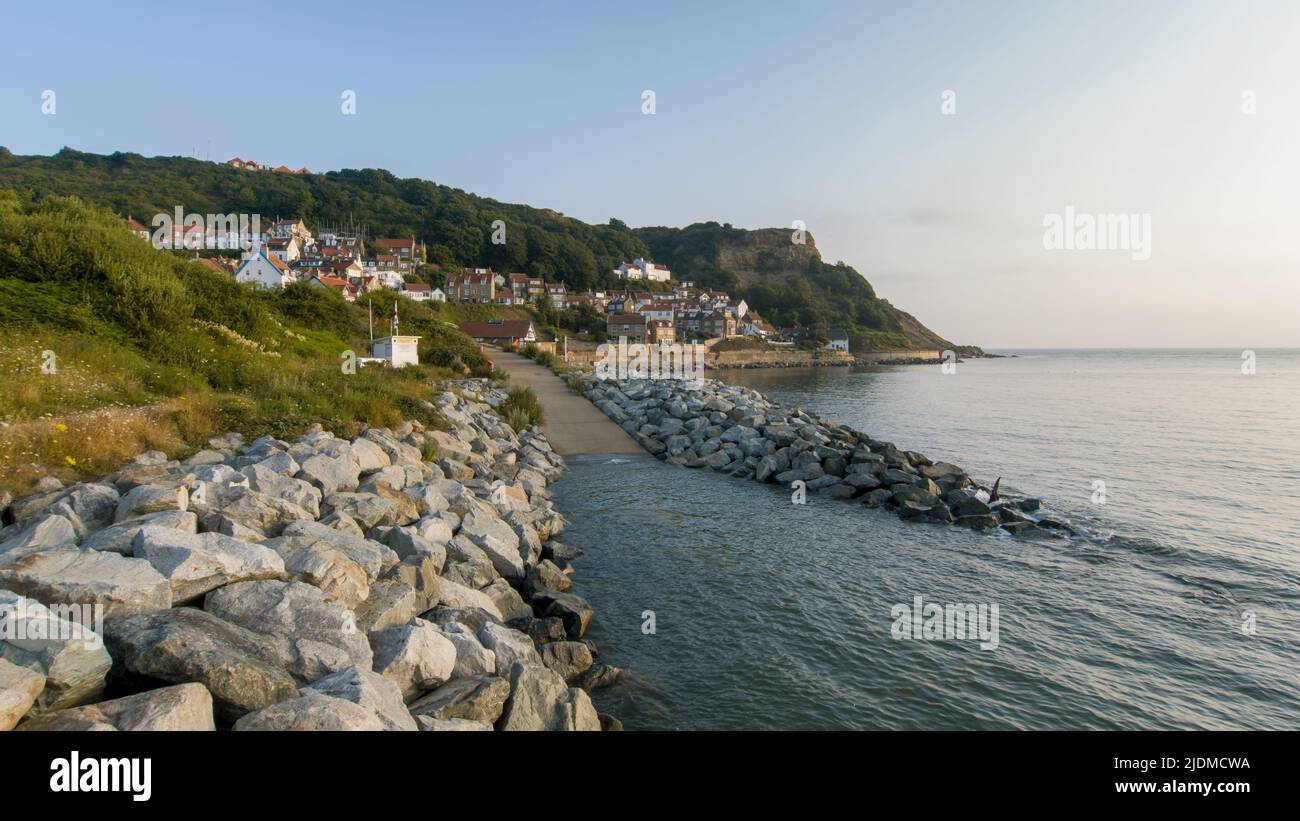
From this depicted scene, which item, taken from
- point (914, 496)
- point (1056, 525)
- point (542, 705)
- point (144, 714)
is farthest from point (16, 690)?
point (1056, 525)

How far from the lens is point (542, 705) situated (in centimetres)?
542

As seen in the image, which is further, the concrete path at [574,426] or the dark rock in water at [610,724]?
the concrete path at [574,426]

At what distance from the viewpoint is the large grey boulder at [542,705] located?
17.1 feet

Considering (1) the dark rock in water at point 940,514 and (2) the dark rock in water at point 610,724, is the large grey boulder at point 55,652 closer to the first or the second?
(2) the dark rock in water at point 610,724

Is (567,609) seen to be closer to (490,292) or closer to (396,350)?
(396,350)

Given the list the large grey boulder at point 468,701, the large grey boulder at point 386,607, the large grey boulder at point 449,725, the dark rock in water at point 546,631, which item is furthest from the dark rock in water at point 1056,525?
the large grey boulder at point 449,725

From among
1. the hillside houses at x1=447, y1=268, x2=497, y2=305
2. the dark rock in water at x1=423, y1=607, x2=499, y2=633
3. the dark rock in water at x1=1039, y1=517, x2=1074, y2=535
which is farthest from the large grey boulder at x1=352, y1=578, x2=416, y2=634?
the hillside houses at x1=447, y1=268, x2=497, y2=305

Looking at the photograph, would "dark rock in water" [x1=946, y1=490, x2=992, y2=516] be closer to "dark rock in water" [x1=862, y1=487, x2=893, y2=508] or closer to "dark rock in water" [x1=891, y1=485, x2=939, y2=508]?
"dark rock in water" [x1=891, y1=485, x2=939, y2=508]

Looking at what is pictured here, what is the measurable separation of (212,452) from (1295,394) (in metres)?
63.9

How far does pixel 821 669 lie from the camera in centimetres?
730

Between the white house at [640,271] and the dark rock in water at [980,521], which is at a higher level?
the white house at [640,271]

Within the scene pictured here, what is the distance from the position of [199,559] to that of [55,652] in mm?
1549

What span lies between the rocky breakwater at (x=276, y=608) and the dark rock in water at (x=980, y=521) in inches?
334
